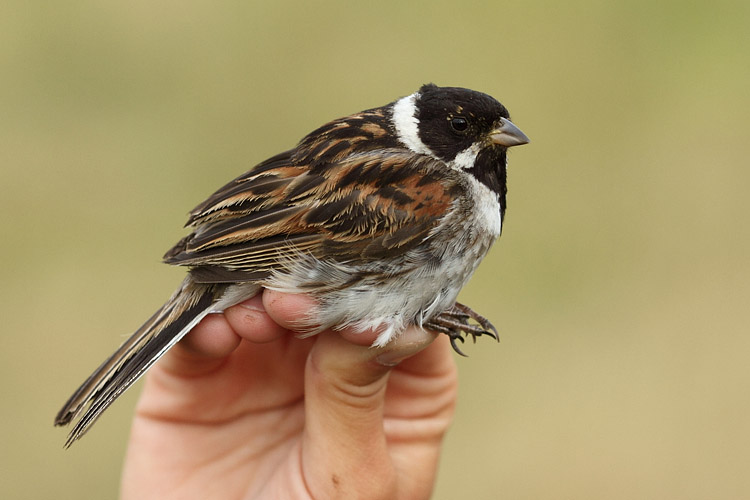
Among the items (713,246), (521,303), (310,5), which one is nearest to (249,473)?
(521,303)

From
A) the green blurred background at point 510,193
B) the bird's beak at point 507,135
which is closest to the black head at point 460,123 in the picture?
the bird's beak at point 507,135

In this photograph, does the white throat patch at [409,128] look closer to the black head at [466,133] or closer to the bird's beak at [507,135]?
the black head at [466,133]

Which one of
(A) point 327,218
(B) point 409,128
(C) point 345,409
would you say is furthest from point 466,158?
(C) point 345,409

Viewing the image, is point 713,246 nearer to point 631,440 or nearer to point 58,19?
point 631,440

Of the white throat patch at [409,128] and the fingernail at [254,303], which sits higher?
the white throat patch at [409,128]

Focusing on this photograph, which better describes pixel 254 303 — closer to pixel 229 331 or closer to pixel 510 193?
pixel 229 331

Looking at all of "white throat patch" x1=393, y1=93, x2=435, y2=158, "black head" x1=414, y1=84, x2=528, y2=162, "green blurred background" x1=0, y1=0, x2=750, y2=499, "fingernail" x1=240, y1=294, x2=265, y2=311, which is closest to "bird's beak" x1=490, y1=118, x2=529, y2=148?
"black head" x1=414, y1=84, x2=528, y2=162

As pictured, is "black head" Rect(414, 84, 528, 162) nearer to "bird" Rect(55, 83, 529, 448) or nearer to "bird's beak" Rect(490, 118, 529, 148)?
"bird's beak" Rect(490, 118, 529, 148)
